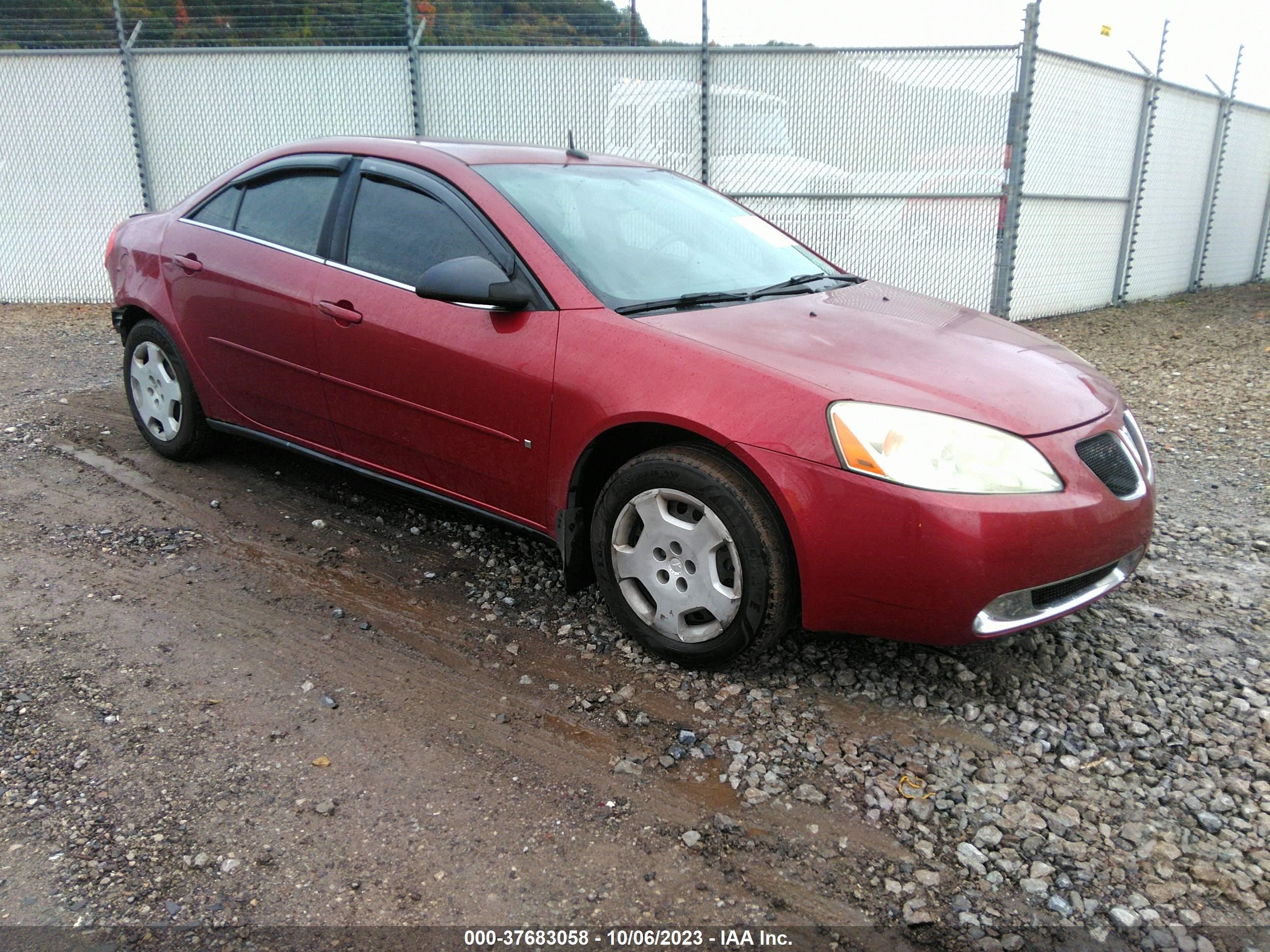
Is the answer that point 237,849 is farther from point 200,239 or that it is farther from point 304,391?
point 200,239

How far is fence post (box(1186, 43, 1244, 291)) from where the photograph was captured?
12.0m

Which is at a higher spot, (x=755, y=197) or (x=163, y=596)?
(x=755, y=197)

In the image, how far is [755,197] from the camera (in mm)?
9219

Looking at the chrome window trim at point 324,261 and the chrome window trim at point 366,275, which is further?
the chrome window trim at point 366,275

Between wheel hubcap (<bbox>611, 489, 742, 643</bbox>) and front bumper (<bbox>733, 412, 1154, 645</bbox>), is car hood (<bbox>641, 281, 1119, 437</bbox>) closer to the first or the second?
front bumper (<bbox>733, 412, 1154, 645</bbox>)

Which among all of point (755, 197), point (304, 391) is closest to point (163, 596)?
point (304, 391)

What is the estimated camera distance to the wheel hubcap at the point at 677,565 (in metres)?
2.81

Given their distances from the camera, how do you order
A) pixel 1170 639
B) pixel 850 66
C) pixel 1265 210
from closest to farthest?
pixel 1170 639, pixel 850 66, pixel 1265 210

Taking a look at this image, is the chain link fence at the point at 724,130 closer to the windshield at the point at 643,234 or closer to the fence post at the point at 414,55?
the fence post at the point at 414,55

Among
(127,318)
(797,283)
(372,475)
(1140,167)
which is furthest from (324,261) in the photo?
(1140,167)

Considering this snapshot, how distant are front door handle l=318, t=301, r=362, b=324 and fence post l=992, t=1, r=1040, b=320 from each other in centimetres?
693

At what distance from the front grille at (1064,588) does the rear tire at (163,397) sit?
12.3 ft

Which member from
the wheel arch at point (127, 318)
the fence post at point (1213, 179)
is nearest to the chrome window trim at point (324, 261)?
the wheel arch at point (127, 318)

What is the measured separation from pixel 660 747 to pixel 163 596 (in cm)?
202
